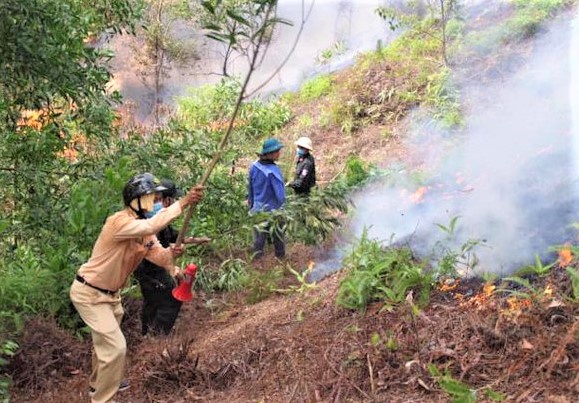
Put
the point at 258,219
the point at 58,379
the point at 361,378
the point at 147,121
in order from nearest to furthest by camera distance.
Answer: the point at 361,378
the point at 58,379
the point at 258,219
the point at 147,121

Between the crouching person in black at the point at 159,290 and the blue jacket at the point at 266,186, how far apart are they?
169 cm

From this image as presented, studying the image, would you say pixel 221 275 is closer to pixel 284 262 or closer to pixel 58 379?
pixel 284 262

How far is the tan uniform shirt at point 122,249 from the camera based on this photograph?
4.46m

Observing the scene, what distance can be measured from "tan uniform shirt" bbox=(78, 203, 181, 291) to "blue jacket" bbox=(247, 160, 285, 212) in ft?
8.94

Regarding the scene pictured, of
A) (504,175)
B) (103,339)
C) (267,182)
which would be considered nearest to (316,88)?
(267,182)

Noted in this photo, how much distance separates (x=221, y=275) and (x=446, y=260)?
2997 millimetres

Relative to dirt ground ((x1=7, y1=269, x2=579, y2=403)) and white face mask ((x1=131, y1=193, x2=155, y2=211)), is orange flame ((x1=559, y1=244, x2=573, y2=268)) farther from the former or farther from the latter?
white face mask ((x1=131, y1=193, x2=155, y2=211))

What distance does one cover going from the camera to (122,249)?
470 cm

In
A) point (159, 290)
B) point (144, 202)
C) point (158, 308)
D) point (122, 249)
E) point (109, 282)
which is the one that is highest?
point (144, 202)

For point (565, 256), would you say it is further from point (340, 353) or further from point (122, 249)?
point (122, 249)

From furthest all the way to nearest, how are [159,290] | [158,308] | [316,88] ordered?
1. [316,88]
2. [158,308]
3. [159,290]

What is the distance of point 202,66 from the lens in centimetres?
2186

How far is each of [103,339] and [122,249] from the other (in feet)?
2.14

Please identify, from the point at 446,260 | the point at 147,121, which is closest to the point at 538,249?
the point at 446,260
